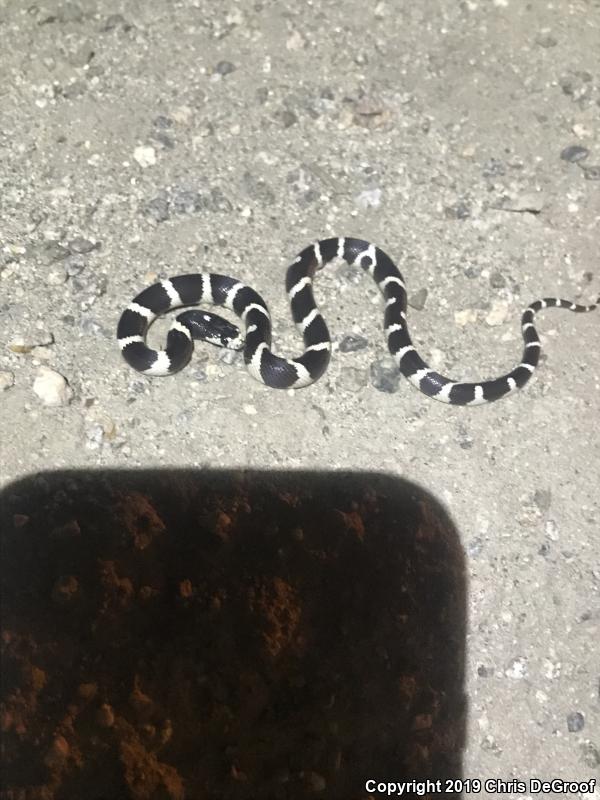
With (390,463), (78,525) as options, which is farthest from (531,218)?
(78,525)

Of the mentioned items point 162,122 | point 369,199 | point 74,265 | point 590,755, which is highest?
point 162,122

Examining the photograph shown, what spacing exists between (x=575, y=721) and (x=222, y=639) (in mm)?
1976

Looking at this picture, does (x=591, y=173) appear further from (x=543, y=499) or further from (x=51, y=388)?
(x=51, y=388)

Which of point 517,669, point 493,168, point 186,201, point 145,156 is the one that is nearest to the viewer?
point 517,669

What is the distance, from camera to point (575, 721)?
3689 millimetres

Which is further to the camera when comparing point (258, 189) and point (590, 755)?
point (258, 189)

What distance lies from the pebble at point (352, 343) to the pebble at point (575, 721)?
99.6 inches

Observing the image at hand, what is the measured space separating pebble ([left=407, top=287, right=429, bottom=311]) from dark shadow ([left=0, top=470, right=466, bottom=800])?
5.11ft

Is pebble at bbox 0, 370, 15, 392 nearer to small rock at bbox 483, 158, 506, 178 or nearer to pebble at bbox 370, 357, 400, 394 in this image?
pebble at bbox 370, 357, 400, 394

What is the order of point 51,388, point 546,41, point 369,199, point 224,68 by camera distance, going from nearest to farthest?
point 51,388
point 369,199
point 224,68
point 546,41

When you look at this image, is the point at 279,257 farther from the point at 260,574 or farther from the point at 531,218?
the point at 260,574

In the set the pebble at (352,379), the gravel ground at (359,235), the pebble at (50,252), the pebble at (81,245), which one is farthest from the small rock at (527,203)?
the pebble at (50,252)

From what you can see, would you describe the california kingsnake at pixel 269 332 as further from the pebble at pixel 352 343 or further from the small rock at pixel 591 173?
the small rock at pixel 591 173

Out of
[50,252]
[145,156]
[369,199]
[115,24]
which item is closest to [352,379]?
[369,199]
